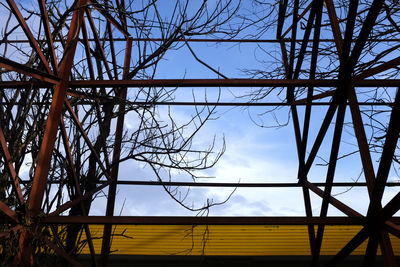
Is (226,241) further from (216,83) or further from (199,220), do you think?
(216,83)

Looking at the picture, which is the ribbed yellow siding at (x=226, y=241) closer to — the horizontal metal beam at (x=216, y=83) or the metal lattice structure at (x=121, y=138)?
the metal lattice structure at (x=121, y=138)

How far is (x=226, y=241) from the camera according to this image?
787 centimetres

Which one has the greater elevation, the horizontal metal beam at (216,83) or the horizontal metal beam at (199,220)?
the horizontal metal beam at (216,83)

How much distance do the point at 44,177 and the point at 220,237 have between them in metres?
4.50

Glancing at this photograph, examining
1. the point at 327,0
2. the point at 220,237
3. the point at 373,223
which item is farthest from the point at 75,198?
the point at 327,0

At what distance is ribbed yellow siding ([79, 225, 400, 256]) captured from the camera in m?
7.60

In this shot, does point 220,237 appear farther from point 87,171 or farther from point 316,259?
point 87,171

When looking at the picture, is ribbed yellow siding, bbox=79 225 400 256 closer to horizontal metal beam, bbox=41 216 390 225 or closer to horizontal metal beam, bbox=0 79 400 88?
horizontal metal beam, bbox=41 216 390 225

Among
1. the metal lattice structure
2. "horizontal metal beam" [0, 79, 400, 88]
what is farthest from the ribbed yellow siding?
"horizontal metal beam" [0, 79, 400, 88]

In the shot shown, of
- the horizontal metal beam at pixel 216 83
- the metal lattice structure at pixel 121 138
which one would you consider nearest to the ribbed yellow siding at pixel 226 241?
the metal lattice structure at pixel 121 138

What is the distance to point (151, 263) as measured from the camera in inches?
307

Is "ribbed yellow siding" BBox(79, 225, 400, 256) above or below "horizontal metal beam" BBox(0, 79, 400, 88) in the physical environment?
below

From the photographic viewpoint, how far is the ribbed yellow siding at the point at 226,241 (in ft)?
24.9

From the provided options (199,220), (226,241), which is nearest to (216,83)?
(199,220)
